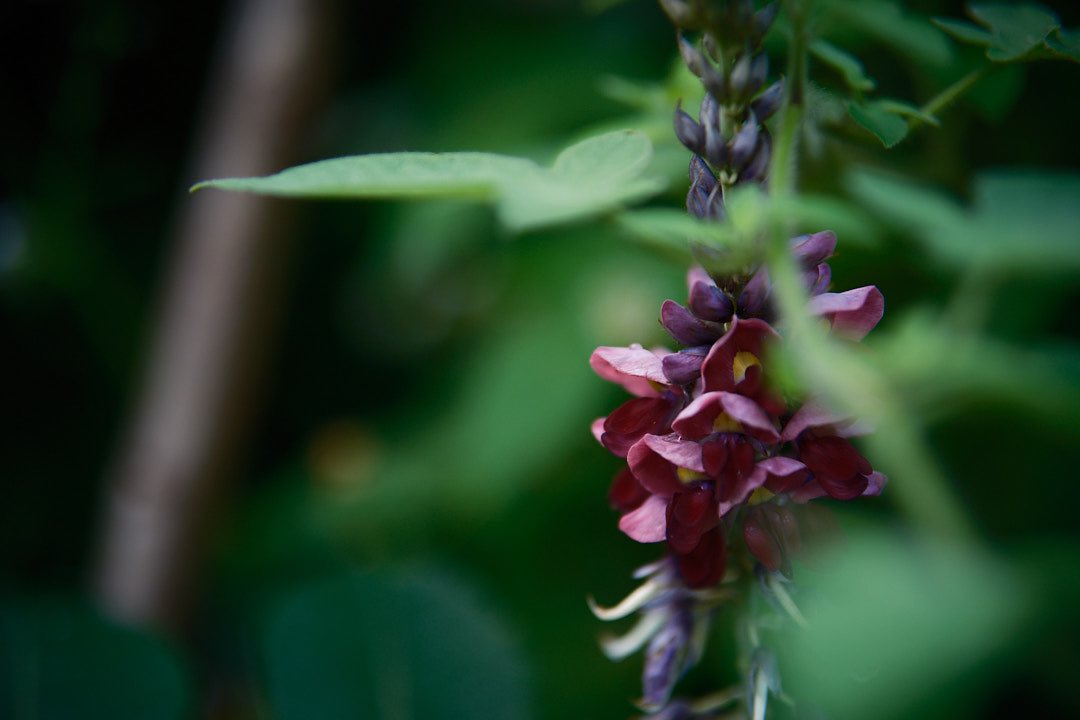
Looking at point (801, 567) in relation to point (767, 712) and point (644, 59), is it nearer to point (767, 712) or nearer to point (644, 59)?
point (767, 712)

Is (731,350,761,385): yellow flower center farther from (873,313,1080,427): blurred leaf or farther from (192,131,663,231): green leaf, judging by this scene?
(873,313,1080,427): blurred leaf

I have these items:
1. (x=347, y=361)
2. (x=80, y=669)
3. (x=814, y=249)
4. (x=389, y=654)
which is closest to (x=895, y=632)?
(x=814, y=249)

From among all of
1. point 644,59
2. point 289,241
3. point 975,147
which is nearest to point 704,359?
point 975,147

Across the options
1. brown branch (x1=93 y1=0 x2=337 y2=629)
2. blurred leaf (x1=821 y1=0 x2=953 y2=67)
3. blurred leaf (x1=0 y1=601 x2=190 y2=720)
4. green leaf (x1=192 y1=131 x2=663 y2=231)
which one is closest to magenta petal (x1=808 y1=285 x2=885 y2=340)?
green leaf (x1=192 y1=131 x2=663 y2=231)

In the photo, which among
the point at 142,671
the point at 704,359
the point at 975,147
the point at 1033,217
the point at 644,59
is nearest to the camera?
the point at 704,359

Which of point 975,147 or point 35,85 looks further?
point 35,85

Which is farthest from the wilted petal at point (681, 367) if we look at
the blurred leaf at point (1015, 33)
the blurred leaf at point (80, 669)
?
the blurred leaf at point (80, 669)
